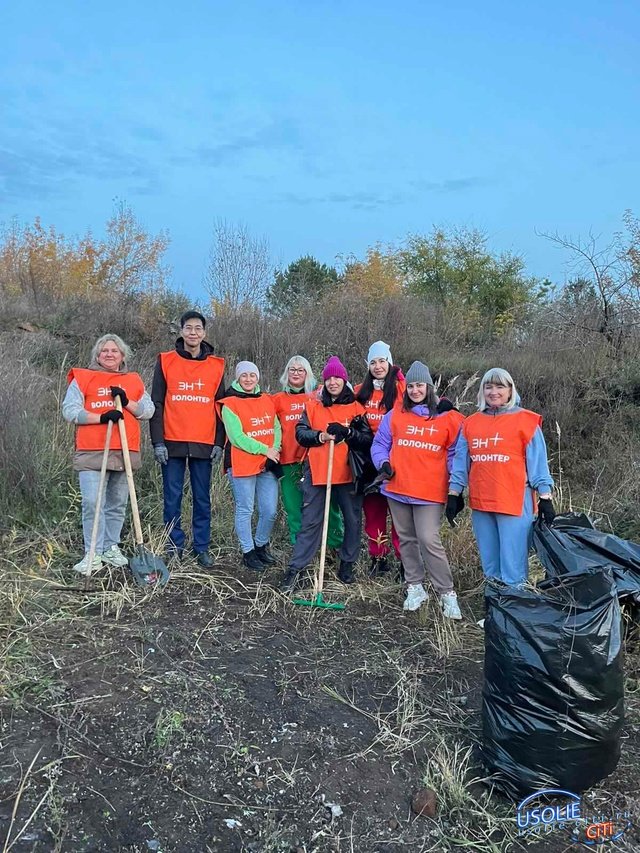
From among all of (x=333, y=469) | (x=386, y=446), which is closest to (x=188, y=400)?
(x=333, y=469)

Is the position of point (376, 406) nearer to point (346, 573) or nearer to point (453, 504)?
point (453, 504)

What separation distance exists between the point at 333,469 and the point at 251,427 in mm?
744

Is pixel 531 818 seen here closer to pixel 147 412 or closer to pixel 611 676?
pixel 611 676

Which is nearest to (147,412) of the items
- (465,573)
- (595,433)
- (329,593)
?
(329,593)

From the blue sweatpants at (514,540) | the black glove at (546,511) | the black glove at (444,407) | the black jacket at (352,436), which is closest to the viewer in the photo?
the black glove at (546,511)

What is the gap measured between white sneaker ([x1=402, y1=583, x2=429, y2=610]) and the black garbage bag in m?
1.00

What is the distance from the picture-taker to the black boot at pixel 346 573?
4.90m

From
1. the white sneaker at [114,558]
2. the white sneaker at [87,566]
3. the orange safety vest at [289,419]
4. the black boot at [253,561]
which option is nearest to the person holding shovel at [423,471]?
the orange safety vest at [289,419]

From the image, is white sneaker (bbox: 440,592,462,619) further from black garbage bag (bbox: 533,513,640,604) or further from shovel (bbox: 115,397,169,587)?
shovel (bbox: 115,397,169,587)

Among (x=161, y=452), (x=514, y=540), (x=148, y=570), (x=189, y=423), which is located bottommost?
(x=148, y=570)

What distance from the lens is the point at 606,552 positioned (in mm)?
3697

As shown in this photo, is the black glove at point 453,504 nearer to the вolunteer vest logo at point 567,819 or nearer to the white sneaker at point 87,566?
the вolunteer vest logo at point 567,819

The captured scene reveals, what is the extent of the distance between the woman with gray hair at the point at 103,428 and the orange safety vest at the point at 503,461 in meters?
2.51

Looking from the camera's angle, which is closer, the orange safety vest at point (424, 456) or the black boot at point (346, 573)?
the orange safety vest at point (424, 456)
